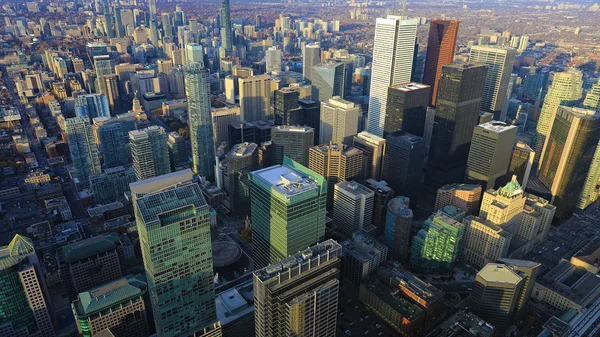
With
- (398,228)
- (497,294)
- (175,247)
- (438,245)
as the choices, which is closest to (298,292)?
(175,247)

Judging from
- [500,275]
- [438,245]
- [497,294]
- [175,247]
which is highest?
[175,247]

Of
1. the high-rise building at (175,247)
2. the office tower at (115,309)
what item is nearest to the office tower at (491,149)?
the high-rise building at (175,247)

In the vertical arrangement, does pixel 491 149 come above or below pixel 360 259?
above

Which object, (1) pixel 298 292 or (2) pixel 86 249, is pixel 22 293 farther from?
(1) pixel 298 292

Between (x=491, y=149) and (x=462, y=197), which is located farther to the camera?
(x=491, y=149)

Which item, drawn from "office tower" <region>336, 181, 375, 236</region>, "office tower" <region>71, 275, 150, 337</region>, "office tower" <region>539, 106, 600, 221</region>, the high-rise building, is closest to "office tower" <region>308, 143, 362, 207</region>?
"office tower" <region>336, 181, 375, 236</region>

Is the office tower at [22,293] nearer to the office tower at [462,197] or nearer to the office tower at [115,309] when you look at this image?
the office tower at [115,309]
